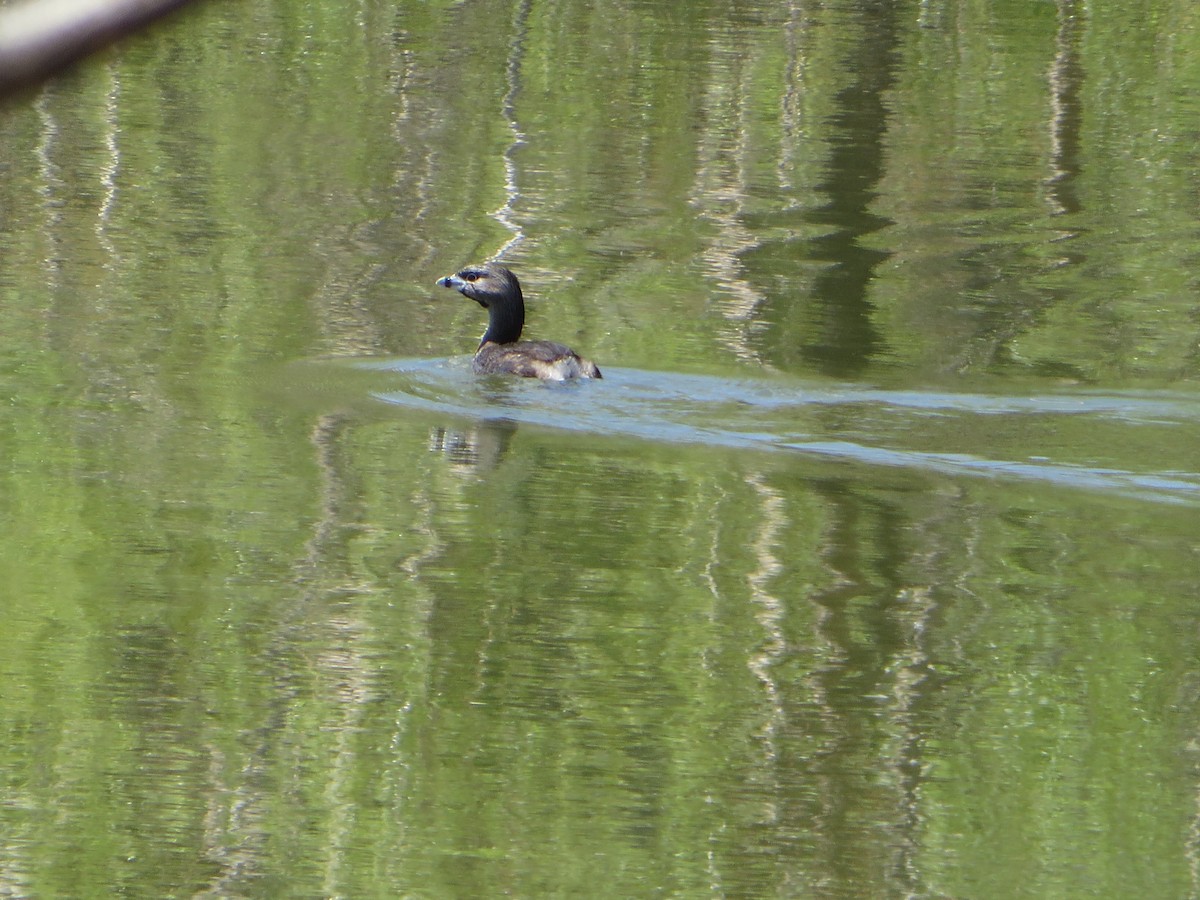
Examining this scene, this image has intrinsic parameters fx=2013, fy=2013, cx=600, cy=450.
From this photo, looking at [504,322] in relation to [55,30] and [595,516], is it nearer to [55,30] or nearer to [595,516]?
[595,516]

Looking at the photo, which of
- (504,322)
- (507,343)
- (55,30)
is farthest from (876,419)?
(55,30)

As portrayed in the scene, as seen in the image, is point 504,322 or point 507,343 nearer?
point 507,343

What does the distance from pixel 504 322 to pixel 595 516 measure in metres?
3.43

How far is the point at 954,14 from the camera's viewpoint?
84.5ft

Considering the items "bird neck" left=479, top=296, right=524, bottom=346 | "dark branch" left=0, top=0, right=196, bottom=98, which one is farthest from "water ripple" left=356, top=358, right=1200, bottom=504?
"dark branch" left=0, top=0, right=196, bottom=98

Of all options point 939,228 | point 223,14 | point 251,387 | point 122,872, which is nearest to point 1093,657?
point 122,872

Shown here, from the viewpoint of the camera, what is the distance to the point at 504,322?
38.5 feet

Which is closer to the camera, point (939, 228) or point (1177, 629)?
point (1177, 629)

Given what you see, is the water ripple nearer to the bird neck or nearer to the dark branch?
the bird neck

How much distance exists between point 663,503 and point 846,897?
3917mm

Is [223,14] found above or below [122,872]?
above

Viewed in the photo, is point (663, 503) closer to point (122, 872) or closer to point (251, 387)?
point (251, 387)

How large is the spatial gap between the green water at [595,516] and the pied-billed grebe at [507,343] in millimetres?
152

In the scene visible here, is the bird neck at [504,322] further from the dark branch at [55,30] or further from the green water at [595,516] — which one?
the dark branch at [55,30]
